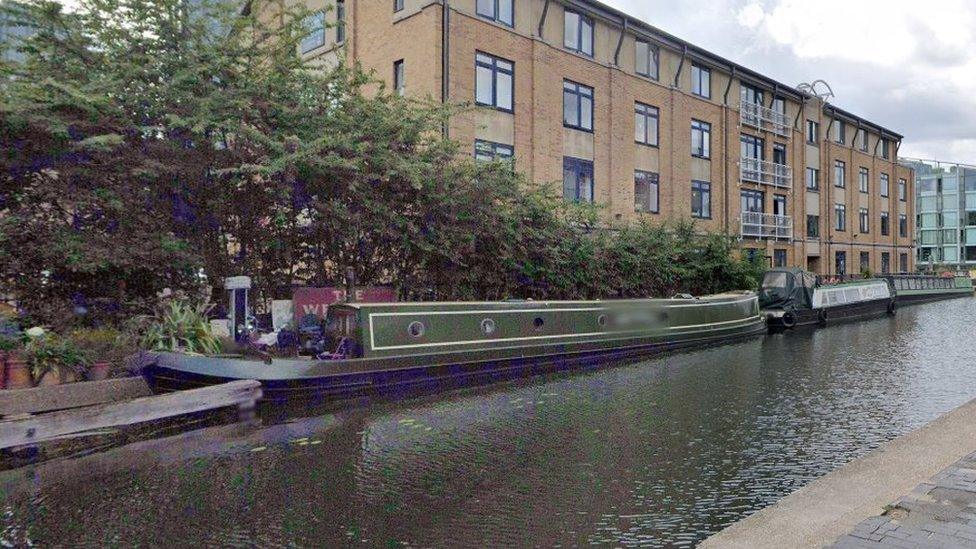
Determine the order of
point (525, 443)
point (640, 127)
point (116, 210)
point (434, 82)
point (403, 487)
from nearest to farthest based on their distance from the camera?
point (403, 487) → point (525, 443) → point (116, 210) → point (434, 82) → point (640, 127)

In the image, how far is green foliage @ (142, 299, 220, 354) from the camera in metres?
9.86

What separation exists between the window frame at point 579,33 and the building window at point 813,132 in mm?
21008

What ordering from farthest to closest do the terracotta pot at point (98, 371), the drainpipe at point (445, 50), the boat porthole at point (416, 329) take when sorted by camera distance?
the drainpipe at point (445, 50)
the boat porthole at point (416, 329)
the terracotta pot at point (98, 371)

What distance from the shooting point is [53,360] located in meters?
8.30

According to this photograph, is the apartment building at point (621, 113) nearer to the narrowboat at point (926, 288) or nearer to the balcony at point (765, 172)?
the balcony at point (765, 172)

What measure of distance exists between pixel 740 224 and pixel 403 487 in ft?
97.0

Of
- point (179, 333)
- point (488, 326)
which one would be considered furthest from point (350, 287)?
point (179, 333)

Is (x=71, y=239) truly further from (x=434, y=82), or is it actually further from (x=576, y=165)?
(x=576, y=165)

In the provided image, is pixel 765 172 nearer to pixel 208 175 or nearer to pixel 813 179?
pixel 813 179

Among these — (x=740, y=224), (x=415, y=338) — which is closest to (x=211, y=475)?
(x=415, y=338)

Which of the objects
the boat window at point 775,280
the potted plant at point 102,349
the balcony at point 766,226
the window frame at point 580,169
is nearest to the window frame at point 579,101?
the window frame at point 580,169

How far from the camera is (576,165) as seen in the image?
2397cm

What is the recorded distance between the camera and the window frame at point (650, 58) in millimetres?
26922

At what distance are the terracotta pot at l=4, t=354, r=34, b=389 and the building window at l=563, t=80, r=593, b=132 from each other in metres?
18.5
